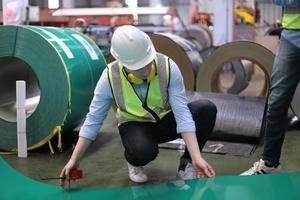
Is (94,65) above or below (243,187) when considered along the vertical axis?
above

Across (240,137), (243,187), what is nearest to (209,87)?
(240,137)

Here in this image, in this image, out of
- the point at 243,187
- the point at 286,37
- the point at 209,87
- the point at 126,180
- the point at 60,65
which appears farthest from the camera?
the point at 209,87

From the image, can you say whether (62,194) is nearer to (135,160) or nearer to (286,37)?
(135,160)

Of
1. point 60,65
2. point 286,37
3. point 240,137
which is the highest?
point 286,37

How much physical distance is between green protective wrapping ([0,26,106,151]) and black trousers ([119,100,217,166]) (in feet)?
2.40

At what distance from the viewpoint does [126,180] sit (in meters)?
2.44

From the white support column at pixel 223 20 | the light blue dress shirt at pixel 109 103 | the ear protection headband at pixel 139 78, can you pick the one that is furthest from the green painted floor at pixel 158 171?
the white support column at pixel 223 20

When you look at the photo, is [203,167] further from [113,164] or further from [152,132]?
[113,164]

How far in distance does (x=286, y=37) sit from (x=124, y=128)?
0.92m

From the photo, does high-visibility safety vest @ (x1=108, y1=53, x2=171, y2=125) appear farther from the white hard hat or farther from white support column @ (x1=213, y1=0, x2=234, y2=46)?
white support column @ (x1=213, y1=0, x2=234, y2=46)

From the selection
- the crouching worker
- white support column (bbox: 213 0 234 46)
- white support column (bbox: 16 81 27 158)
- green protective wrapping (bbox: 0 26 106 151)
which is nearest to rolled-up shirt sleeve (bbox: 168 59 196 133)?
the crouching worker

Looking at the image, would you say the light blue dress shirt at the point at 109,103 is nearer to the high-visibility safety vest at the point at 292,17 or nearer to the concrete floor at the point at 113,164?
the concrete floor at the point at 113,164

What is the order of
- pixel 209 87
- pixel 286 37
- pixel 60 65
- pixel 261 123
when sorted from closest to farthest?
pixel 286 37 < pixel 60 65 < pixel 261 123 < pixel 209 87

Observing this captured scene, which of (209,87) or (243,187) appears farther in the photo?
(209,87)
